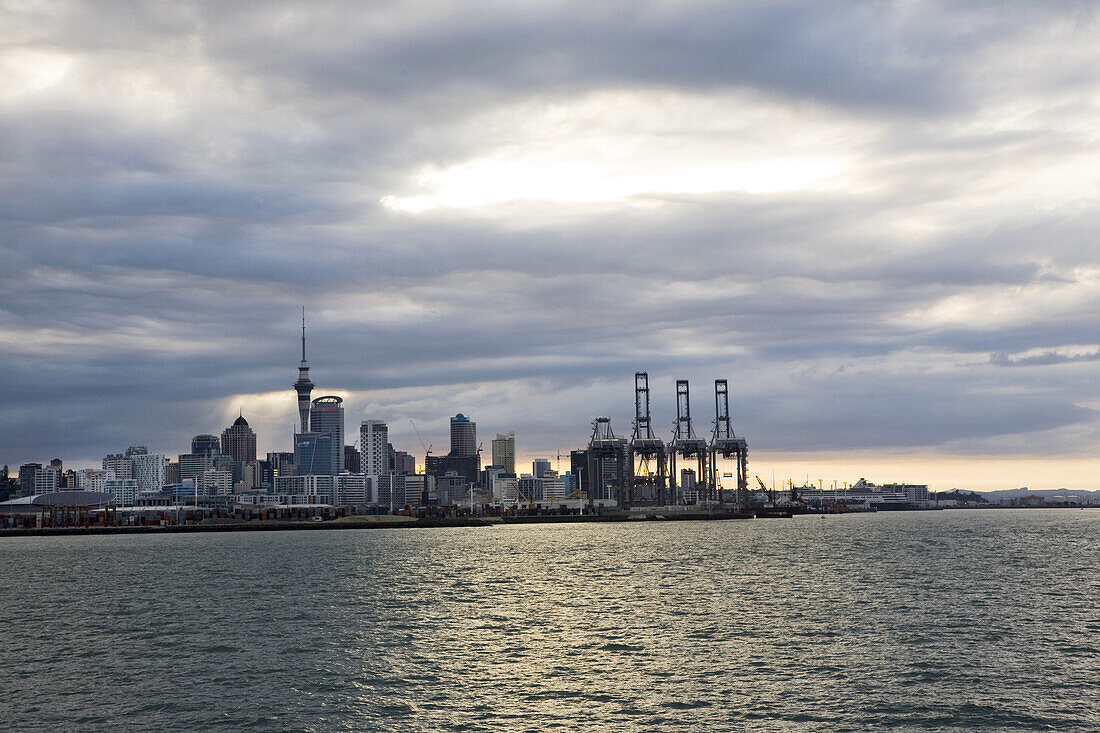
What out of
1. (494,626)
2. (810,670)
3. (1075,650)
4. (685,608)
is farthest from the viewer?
(685,608)

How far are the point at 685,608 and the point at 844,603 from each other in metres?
12.6

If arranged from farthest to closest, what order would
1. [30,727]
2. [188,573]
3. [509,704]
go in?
1. [188,573]
2. [509,704]
3. [30,727]

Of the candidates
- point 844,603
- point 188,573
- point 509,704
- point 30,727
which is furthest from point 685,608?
point 188,573

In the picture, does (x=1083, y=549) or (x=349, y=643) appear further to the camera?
(x=1083, y=549)

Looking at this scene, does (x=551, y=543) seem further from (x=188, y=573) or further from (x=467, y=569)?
(x=188, y=573)

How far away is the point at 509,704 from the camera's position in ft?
147

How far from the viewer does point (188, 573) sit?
12094cm

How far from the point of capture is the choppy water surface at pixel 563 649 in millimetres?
42875

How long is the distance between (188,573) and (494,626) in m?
64.8

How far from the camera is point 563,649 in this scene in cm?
5950

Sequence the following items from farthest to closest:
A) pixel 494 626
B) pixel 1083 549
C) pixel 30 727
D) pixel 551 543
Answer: pixel 551 543 < pixel 1083 549 < pixel 494 626 < pixel 30 727

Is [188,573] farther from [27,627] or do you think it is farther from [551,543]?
[551,543]

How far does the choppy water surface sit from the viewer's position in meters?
42.9

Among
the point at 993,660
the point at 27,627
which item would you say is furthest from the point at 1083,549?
the point at 27,627
